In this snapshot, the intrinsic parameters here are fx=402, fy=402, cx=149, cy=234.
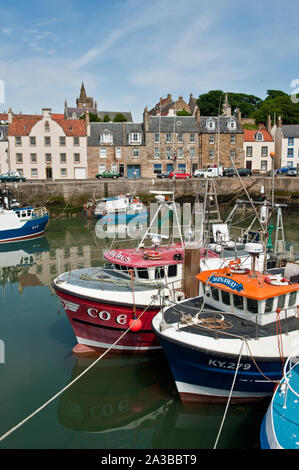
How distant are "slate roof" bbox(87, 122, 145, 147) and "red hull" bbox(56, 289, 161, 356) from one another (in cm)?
3996

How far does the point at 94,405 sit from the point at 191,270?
478cm

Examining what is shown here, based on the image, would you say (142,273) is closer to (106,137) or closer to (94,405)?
(94,405)

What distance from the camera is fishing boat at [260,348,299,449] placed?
670 cm

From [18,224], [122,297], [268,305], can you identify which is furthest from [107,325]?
[18,224]

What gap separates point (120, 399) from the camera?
1032 cm

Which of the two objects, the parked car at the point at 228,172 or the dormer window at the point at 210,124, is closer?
the parked car at the point at 228,172

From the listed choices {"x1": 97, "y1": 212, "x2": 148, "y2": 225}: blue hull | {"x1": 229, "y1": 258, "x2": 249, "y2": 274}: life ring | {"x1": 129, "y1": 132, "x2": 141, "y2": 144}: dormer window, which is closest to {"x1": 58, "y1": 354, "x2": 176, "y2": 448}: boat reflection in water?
{"x1": 229, "y1": 258, "x2": 249, "y2": 274}: life ring

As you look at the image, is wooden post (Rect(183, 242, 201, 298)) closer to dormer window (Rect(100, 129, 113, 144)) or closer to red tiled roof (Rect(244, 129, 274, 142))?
dormer window (Rect(100, 129, 113, 144))

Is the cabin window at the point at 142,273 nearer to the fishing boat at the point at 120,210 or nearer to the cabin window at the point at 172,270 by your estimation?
the cabin window at the point at 172,270

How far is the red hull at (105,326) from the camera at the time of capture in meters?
11.5

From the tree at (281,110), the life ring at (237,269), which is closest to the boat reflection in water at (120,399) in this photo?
the life ring at (237,269)

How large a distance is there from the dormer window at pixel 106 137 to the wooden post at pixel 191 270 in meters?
39.5
